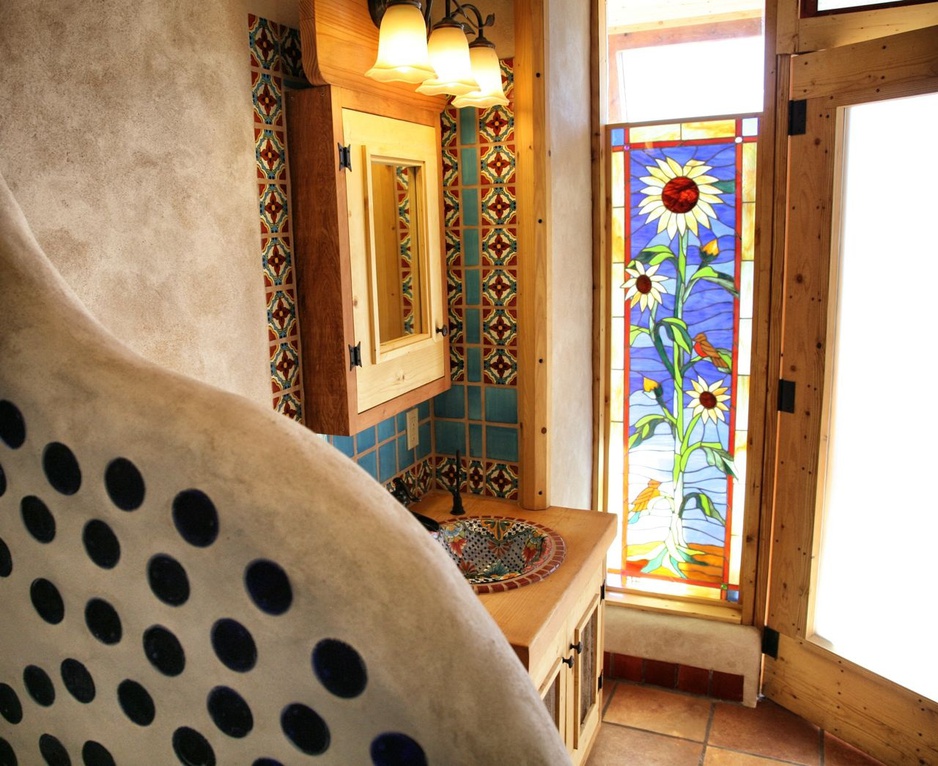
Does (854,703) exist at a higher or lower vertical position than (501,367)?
lower

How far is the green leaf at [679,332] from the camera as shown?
2789 mm

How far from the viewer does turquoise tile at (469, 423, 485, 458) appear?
→ 8.25 ft

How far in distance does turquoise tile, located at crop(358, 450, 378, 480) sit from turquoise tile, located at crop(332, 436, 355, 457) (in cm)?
5

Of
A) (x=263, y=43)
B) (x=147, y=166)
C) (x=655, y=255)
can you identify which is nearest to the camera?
(x=147, y=166)

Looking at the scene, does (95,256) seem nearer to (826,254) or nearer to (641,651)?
(826,254)

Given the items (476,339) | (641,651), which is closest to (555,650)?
(476,339)

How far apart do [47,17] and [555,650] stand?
5.47 ft

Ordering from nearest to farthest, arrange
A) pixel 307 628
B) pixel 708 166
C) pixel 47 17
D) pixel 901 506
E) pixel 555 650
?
pixel 307 628, pixel 47 17, pixel 555 650, pixel 901 506, pixel 708 166

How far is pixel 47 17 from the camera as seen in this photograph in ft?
3.76

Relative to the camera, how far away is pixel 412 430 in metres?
2.42

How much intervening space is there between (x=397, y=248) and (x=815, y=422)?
1.52 meters

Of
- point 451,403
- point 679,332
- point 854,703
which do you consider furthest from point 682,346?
point 854,703

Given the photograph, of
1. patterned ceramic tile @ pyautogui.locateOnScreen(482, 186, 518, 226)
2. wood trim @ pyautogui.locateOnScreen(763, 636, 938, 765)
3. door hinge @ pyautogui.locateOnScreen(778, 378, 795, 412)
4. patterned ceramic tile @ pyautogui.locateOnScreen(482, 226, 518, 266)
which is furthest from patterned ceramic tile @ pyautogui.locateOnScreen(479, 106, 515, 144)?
wood trim @ pyautogui.locateOnScreen(763, 636, 938, 765)

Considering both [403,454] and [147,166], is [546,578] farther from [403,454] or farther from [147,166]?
[147,166]
